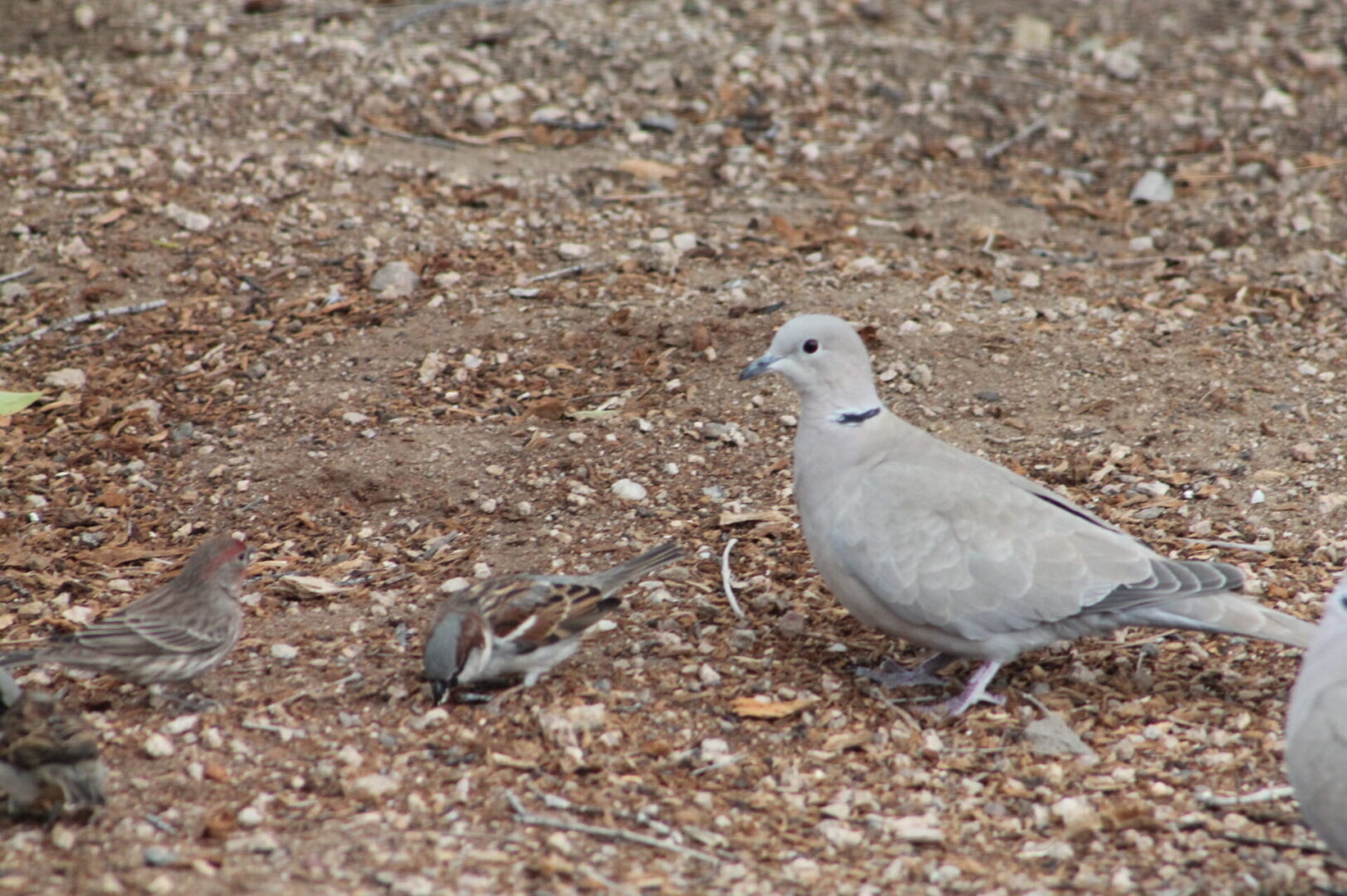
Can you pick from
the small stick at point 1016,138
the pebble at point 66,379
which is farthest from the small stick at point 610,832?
the small stick at point 1016,138

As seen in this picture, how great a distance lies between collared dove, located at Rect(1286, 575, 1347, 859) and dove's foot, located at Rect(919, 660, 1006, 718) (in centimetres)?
109

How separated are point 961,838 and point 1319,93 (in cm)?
697

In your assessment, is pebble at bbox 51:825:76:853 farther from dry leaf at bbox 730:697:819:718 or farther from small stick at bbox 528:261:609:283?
small stick at bbox 528:261:609:283

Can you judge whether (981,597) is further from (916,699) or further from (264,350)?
(264,350)

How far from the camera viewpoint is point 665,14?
369 inches

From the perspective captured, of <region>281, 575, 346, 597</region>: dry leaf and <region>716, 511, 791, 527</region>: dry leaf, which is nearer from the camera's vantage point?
<region>281, 575, 346, 597</region>: dry leaf

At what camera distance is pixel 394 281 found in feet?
22.2

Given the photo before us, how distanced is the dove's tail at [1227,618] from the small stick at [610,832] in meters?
1.67

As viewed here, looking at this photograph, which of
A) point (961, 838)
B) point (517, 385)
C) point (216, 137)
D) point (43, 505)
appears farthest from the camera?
point (216, 137)

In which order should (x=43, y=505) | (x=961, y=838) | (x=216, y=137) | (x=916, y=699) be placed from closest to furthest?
(x=961, y=838) → (x=916, y=699) → (x=43, y=505) → (x=216, y=137)

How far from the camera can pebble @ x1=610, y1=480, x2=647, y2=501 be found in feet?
18.1

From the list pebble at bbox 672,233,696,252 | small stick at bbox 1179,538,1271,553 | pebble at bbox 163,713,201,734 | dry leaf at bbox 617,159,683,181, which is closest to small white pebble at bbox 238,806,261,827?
pebble at bbox 163,713,201,734

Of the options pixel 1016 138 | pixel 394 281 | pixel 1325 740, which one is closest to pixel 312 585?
pixel 394 281

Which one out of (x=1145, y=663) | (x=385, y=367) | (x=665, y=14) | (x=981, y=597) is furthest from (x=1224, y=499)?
(x=665, y=14)
